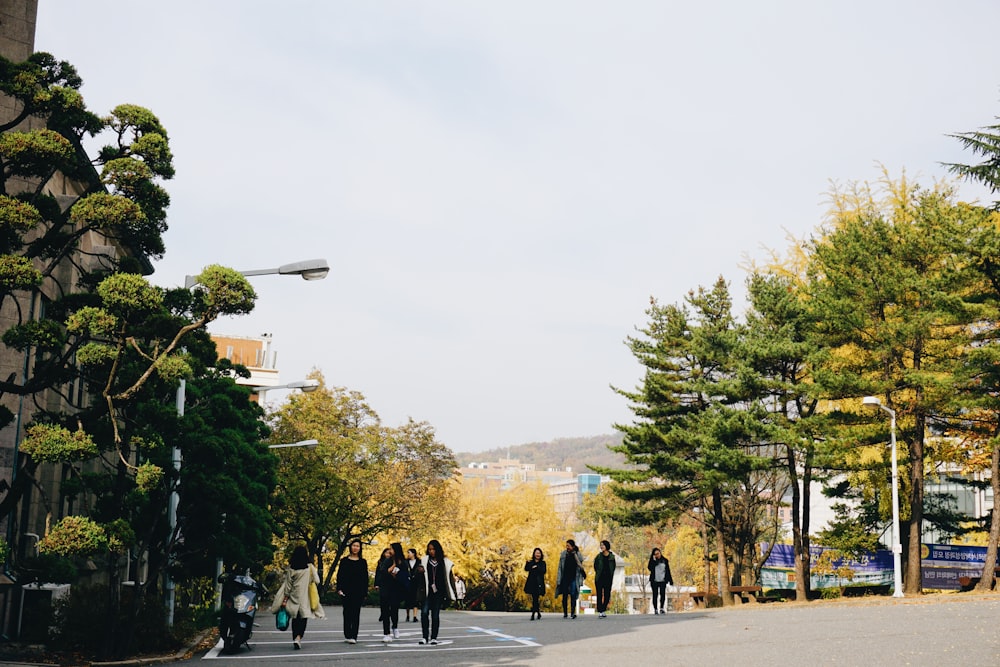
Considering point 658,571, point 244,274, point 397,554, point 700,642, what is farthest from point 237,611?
point 658,571

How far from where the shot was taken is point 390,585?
740 inches

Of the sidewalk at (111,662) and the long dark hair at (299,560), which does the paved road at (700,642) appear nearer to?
the sidewalk at (111,662)

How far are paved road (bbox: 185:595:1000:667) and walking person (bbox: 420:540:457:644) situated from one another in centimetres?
40

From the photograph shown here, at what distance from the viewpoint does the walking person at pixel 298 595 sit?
17.8 m

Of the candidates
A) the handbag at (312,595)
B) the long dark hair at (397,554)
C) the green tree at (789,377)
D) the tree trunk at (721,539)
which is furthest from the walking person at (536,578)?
the tree trunk at (721,539)

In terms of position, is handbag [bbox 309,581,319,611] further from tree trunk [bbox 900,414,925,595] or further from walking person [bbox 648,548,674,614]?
tree trunk [bbox 900,414,925,595]

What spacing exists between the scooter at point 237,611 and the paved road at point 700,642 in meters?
0.30

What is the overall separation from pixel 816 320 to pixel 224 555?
21.7 meters

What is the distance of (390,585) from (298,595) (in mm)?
1768

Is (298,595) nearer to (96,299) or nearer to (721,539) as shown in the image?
(96,299)

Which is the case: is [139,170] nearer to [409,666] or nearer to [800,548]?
[409,666]

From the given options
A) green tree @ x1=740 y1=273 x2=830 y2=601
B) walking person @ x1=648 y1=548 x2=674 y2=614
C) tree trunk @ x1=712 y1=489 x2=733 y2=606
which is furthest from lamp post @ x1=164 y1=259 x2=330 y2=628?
tree trunk @ x1=712 y1=489 x2=733 y2=606

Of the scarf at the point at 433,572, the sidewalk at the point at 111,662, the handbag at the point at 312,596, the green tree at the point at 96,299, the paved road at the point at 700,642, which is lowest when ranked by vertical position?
the sidewalk at the point at 111,662

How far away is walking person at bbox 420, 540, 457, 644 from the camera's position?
17562 millimetres
